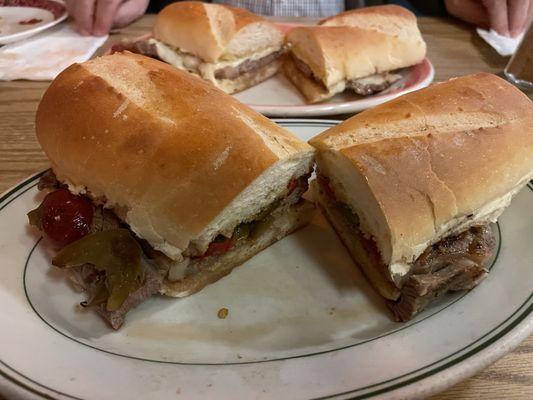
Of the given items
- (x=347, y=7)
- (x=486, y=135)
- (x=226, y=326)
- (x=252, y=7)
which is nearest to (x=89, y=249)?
(x=226, y=326)

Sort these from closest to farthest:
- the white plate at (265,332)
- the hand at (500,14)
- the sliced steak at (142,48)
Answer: the white plate at (265,332), the sliced steak at (142,48), the hand at (500,14)

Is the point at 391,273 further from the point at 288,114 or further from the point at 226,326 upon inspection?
the point at 288,114

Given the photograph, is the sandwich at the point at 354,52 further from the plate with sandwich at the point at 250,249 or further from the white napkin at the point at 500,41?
the plate with sandwich at the point at 250,249

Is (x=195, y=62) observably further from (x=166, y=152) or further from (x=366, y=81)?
(x=166, y=152)

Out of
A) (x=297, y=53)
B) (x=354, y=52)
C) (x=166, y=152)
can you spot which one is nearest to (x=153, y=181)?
(x=166, y=152)

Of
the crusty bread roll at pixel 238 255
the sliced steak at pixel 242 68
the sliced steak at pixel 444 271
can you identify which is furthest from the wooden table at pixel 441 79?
the sliced steak at pixel 242 68

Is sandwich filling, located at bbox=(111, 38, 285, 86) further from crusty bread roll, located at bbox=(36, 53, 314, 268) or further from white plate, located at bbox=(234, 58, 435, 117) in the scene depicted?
crusty bread roll, located at bbox=(36, 53, 314, 268)

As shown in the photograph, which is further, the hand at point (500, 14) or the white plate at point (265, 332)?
the hand at point (500, 14)
